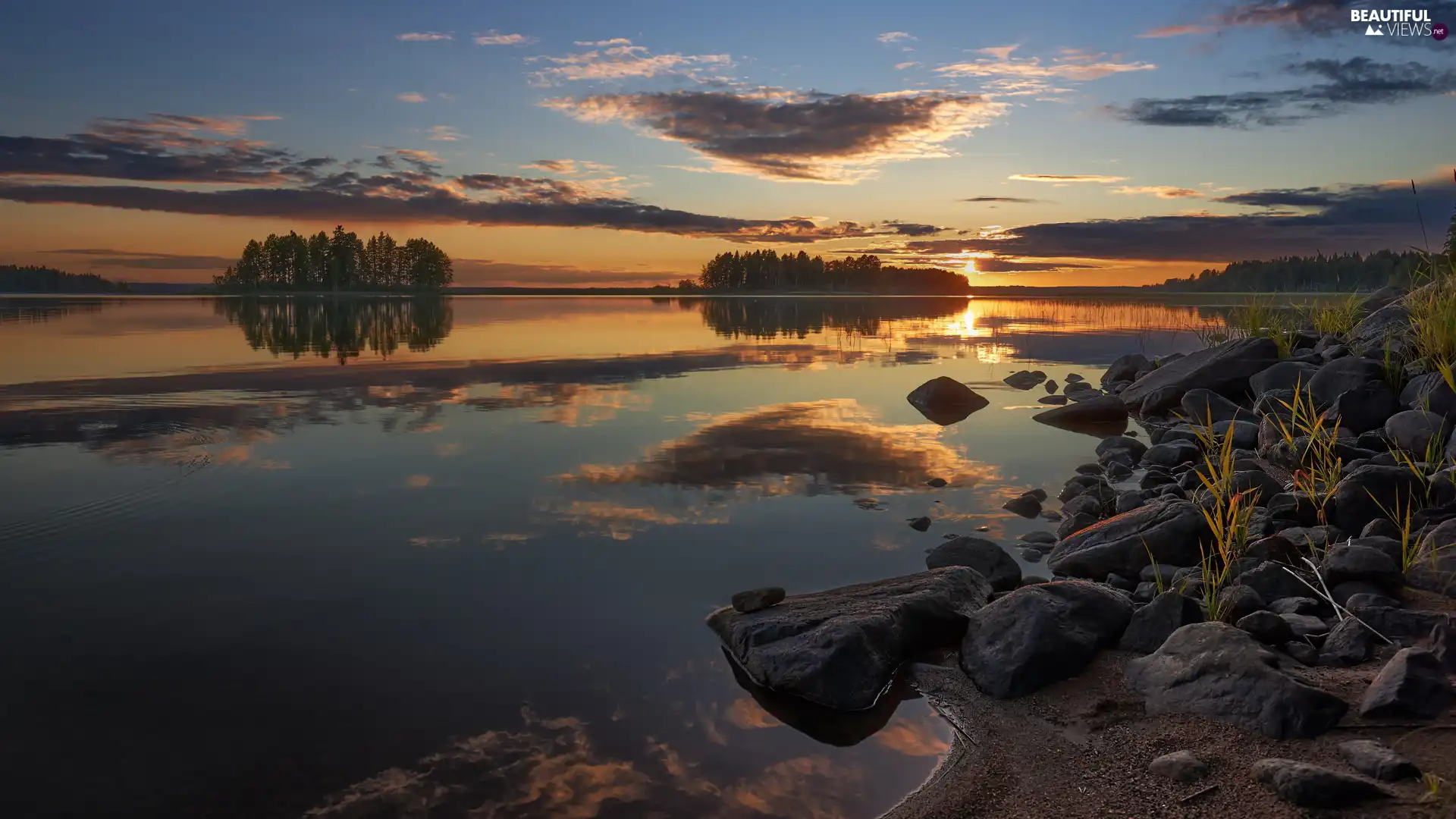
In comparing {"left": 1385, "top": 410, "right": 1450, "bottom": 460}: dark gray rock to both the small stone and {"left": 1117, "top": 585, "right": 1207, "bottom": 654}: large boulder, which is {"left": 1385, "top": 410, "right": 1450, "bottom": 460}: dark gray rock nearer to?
{"left": 1117, "top": 585, "right": 1207, "bottom": 654}: large boulder

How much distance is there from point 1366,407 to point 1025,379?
35.6 ft

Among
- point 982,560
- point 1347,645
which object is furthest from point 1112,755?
point 982,560

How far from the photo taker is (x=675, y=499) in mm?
9797

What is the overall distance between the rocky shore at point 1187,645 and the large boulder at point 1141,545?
0.02 metres

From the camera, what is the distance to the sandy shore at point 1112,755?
3789mm

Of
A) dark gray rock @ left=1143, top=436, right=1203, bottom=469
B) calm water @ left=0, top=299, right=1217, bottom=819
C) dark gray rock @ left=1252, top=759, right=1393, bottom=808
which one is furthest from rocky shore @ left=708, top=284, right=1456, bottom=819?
dark gray rock @ left=1143, top=436, right=1203, bottom=469

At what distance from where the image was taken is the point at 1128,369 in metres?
20.7

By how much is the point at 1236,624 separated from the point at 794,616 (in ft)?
9.58

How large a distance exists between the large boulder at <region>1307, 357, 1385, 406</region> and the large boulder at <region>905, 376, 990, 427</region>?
220 inches

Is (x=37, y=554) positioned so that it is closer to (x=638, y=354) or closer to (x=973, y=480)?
(x=973, y=480)

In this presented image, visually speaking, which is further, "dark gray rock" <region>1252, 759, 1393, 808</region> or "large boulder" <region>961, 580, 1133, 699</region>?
"large boulder" <region>961, 580, 1133, 699</region>

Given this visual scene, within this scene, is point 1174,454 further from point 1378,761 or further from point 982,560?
point 1378,761

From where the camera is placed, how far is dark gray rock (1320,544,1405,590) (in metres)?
5.91

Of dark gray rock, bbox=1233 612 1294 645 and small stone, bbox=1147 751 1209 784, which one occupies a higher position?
dark gray rock, bbox=1233 612 1294 645
